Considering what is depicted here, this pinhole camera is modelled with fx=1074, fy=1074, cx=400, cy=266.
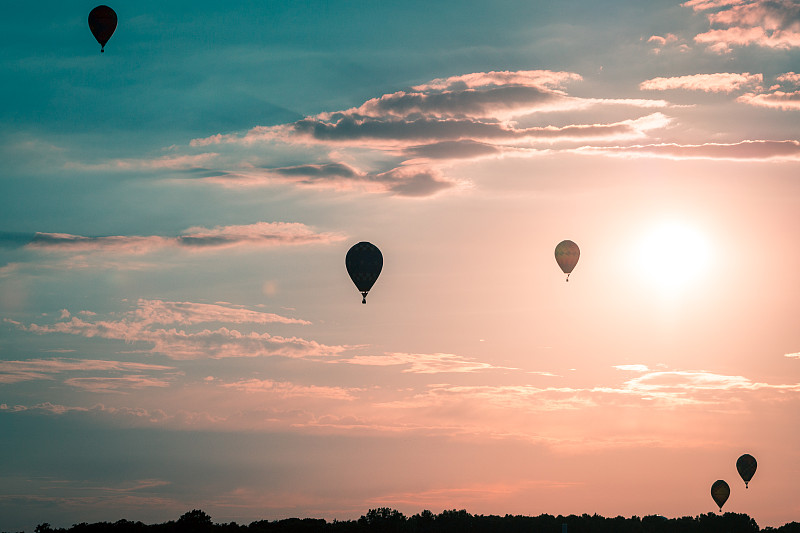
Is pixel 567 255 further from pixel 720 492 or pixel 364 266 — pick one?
pixel 720 492

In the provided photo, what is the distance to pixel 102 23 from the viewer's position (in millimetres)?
119438

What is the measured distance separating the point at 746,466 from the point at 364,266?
302ft

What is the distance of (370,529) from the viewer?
18062 cm

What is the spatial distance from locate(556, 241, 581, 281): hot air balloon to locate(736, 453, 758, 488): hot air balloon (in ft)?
203

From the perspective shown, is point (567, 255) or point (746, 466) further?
point (746, 466)

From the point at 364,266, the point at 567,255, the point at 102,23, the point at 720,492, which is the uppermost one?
the point at 102,23

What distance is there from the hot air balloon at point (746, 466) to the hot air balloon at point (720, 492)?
1023 centimetres

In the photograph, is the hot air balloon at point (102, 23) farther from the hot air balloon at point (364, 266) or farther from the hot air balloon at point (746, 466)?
the hot air balloon at point (746, 466)

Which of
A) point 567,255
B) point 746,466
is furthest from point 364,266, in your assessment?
point 746,466

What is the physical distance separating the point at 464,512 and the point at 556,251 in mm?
76082

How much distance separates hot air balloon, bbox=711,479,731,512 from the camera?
616 ft

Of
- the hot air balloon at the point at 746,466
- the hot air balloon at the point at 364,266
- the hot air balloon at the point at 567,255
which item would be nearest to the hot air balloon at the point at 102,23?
the hot air balloon at the point at 364,266

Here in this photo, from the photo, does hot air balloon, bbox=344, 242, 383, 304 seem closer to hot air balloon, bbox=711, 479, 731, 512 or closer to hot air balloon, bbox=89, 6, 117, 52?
hot air balloon, bbox=89, 6, 117, 52

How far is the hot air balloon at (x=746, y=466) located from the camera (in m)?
178
